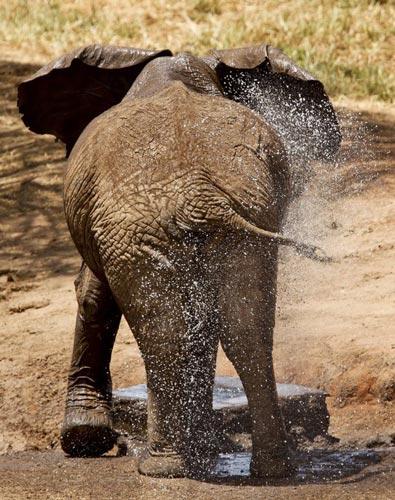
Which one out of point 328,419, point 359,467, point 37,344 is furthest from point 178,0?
point 359,467

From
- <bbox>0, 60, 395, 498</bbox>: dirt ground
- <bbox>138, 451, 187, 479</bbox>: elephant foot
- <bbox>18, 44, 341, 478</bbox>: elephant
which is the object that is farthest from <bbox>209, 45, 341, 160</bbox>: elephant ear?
<bbox>138, 451, 187, 479</bbox>: elephant foot

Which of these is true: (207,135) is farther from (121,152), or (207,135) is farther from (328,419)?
(328,419)

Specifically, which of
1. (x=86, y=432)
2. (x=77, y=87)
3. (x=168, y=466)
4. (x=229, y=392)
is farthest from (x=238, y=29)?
(x=168, y=466)

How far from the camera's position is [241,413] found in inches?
241

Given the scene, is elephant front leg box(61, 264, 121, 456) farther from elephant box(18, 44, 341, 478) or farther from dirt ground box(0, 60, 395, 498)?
elephant box(18, 44, 341, 478)

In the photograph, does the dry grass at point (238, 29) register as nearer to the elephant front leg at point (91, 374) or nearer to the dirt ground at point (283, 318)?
the dirt ground at point (283, 318)

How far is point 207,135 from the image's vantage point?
4.80m

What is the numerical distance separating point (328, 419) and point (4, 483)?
5.55 feet

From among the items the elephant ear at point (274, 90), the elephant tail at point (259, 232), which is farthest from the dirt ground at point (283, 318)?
the elephant ear at point (274, 90)

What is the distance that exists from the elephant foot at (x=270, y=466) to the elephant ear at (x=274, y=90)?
1.49 metres

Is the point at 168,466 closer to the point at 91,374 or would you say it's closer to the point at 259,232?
the point at 259,232

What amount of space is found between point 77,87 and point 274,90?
2.55ft

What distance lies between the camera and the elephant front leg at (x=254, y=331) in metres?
4.73

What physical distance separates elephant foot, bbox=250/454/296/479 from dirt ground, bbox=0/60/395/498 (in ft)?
0.35
